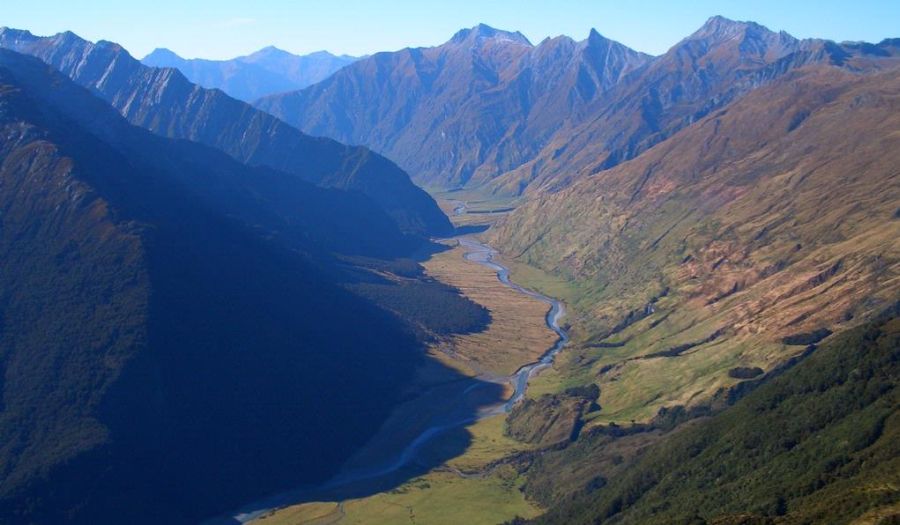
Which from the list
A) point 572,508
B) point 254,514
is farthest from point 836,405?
point 254,514

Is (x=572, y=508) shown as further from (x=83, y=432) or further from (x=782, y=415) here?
(x=83, y=432)

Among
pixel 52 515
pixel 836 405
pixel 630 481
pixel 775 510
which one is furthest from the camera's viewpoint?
pixel 52 515

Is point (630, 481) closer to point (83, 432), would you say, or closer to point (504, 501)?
point (504, 501)

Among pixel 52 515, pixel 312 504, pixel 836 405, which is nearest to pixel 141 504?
pixel 52 515

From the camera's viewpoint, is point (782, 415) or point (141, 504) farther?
point (141, 504)

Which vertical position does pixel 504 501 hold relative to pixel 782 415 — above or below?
below

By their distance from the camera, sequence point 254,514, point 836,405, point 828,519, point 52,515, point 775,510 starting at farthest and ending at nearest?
point 254,514 → point 52,515 → point 836,405 → point 775,510 → point 828,519
